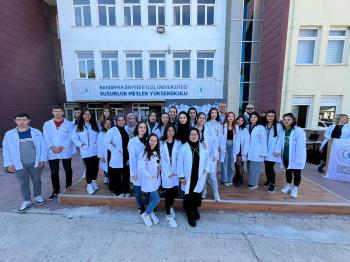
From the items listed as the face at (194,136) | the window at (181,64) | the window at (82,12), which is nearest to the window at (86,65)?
the window at (82,12)

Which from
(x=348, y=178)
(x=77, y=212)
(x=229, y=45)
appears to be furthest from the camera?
(x=229, y=45)

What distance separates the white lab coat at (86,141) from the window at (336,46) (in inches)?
386

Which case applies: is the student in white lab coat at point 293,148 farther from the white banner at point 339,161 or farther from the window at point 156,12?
the window at point 156,12

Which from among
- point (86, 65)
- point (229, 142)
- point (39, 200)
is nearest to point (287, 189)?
point (229, 142)

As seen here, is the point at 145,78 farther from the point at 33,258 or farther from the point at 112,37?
the point at 33,258

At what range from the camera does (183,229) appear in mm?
2789

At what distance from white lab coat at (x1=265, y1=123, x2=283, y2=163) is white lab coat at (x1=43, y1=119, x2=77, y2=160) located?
13.6ft

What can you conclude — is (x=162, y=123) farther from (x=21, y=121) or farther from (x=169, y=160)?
(x=21, y=121)

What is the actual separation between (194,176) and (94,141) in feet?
7.14

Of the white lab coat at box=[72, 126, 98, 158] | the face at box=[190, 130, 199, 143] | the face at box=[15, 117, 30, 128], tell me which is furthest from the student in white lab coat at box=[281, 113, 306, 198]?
the face at box=[15, 117, 30, 128]

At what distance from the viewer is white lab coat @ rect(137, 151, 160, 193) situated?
8.89ft

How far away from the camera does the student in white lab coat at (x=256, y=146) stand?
11.7 ft

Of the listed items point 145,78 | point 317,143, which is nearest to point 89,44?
point 145,78

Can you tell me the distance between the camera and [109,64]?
1045 cm
